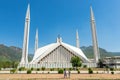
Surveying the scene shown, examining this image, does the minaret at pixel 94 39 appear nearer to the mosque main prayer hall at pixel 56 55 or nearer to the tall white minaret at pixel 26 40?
the mosque main prayer hall at pixel 56 55

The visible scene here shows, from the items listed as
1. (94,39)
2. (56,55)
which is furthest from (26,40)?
(94,39)

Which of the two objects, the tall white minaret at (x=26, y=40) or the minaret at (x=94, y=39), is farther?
the minaret at (x=94, y=39)

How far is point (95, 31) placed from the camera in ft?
172

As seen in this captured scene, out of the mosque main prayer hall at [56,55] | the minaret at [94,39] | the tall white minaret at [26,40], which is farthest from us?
the minaret at [94,39]

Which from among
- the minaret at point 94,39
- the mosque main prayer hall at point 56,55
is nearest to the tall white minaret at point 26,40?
the mosque main prayer hall at point 56,55

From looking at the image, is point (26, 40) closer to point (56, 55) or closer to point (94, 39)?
point (56, 55)

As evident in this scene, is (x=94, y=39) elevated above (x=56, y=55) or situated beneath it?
elevated above

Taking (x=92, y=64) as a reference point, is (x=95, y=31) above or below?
above

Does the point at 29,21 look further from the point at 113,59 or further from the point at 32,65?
the point at 113,59

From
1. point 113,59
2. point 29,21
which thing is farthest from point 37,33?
point 113,59

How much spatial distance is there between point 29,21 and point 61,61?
50.0 feet

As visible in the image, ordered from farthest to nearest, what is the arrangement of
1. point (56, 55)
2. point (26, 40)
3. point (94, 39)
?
point (94, 39) < point (56, 55) < point (26, 40)

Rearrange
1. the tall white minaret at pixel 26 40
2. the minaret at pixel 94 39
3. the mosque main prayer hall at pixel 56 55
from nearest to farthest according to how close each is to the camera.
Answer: the tall white minaret at pixel 26 40, the mosque main prayer hall at pixel 56 55, the minaret at pixel 94 39

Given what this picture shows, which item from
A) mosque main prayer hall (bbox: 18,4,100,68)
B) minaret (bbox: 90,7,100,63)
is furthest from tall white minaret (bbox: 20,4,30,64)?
minaret (bbox: 90,7,100,63)
